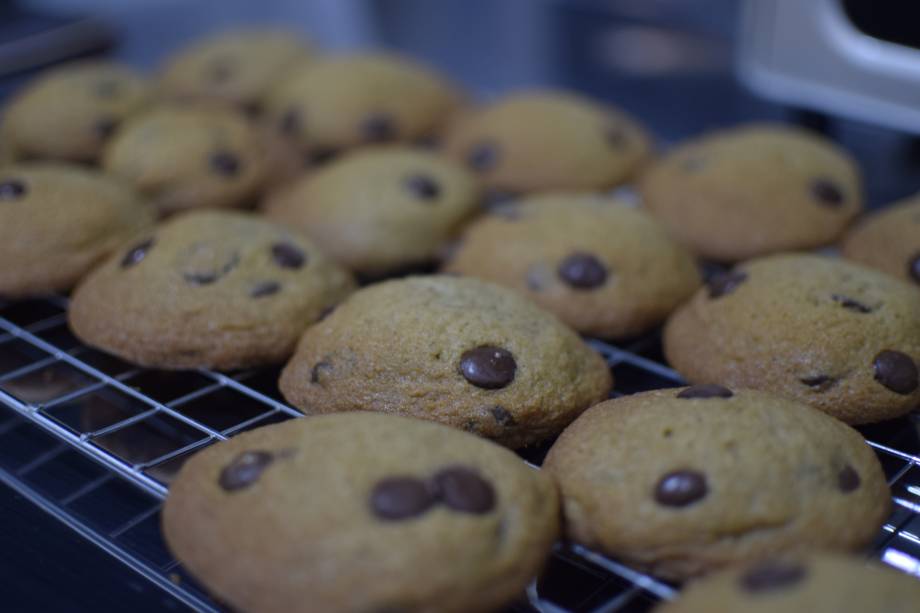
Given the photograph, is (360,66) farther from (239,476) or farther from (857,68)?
(239,476)

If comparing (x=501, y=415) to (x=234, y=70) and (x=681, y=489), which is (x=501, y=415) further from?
(x=234, y=70)

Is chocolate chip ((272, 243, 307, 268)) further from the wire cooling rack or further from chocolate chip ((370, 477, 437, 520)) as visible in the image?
chocolate chip ((370, 477, 437, 520))

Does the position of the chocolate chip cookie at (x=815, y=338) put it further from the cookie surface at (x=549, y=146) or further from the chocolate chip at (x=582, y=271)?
the cookie surface at (x=549, y=146)

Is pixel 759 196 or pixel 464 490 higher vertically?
pixel 464 490

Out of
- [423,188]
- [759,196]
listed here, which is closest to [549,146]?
[423,188]

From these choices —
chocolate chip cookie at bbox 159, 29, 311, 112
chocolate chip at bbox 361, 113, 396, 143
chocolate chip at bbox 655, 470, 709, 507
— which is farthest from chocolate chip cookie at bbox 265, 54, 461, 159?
chocolate chip at bbox 655, 470, 709, 507

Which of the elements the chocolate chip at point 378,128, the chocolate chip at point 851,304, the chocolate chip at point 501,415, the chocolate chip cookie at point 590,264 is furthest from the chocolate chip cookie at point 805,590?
the chocolate chip at point 378,128
